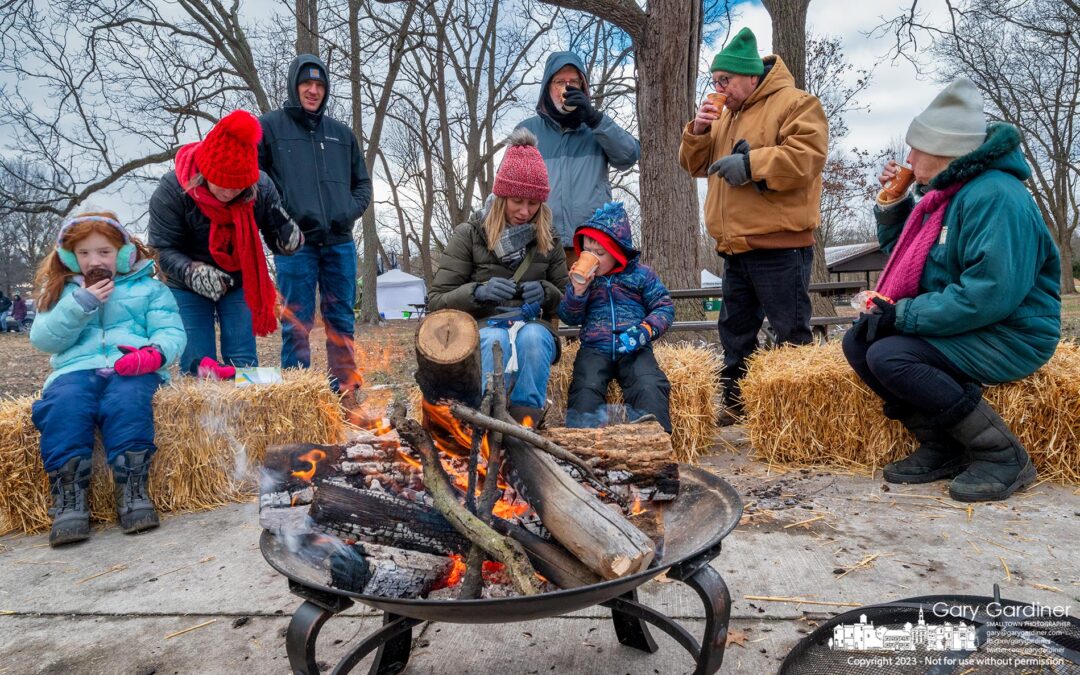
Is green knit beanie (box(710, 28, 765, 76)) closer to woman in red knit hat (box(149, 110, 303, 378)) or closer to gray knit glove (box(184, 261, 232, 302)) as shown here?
woman in red knit hat (box(149, 110, 303, 378))

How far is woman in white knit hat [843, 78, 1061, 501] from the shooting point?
2898 mm

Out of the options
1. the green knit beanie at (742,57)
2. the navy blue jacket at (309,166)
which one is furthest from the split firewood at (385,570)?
the green knit beanie at (742,57)

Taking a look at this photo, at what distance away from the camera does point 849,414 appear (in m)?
3.63

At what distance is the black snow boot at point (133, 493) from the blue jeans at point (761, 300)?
3.41 metres

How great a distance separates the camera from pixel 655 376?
11.8 feet

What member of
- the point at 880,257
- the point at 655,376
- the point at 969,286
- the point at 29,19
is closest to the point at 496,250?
the point at 655,376

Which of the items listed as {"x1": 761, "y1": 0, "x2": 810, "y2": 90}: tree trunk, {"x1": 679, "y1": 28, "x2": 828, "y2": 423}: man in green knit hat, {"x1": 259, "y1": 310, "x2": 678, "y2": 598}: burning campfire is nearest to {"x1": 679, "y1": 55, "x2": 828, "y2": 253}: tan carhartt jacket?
{"x1": 679, "y1": 28, "x2": 828, "y2": 423}: man in green knit hat

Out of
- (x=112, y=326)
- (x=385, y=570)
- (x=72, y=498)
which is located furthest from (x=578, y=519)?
(x=112, y=326)

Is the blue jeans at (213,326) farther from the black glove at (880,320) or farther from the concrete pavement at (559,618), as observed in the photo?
the black glove at (880,320)

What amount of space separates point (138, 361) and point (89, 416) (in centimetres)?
32

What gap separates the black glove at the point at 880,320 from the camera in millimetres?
3213

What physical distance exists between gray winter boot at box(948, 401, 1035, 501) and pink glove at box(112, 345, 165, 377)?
12.8 ft

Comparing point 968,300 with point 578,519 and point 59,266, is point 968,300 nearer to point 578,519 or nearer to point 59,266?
point 578,519

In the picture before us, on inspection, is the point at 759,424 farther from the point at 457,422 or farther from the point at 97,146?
the point at 97,146
